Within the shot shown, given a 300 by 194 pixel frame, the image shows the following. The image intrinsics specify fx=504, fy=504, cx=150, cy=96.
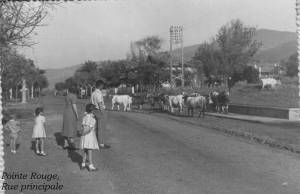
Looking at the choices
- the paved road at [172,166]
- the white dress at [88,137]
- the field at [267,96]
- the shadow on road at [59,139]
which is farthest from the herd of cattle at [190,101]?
the white dress at [88,137]

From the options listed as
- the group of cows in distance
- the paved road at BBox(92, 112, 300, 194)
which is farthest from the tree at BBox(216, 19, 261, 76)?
the paved road at BBox(92, 112, 300, 194)

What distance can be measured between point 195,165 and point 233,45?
51559 mm

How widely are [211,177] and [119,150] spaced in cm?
429

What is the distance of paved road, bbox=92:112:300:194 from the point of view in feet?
31.0

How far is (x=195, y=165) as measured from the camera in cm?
1180

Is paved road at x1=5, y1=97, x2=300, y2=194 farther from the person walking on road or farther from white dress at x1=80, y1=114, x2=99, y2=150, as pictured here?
the person walking on road

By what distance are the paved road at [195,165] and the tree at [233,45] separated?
44.7 meters

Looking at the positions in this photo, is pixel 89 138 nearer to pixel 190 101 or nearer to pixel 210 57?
pixel 190 101

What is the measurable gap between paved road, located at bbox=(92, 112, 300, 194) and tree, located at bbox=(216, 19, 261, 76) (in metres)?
44.7

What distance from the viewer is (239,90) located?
49.7 metres

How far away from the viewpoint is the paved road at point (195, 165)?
31.0 feet

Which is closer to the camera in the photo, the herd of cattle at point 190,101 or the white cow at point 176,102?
the herd of cattle at point 190,101

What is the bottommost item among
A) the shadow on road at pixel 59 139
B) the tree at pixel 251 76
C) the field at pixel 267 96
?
the shadow on road at pixel 59 139

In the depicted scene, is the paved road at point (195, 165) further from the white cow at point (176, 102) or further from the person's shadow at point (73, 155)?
the white cow at point (176, 102)
